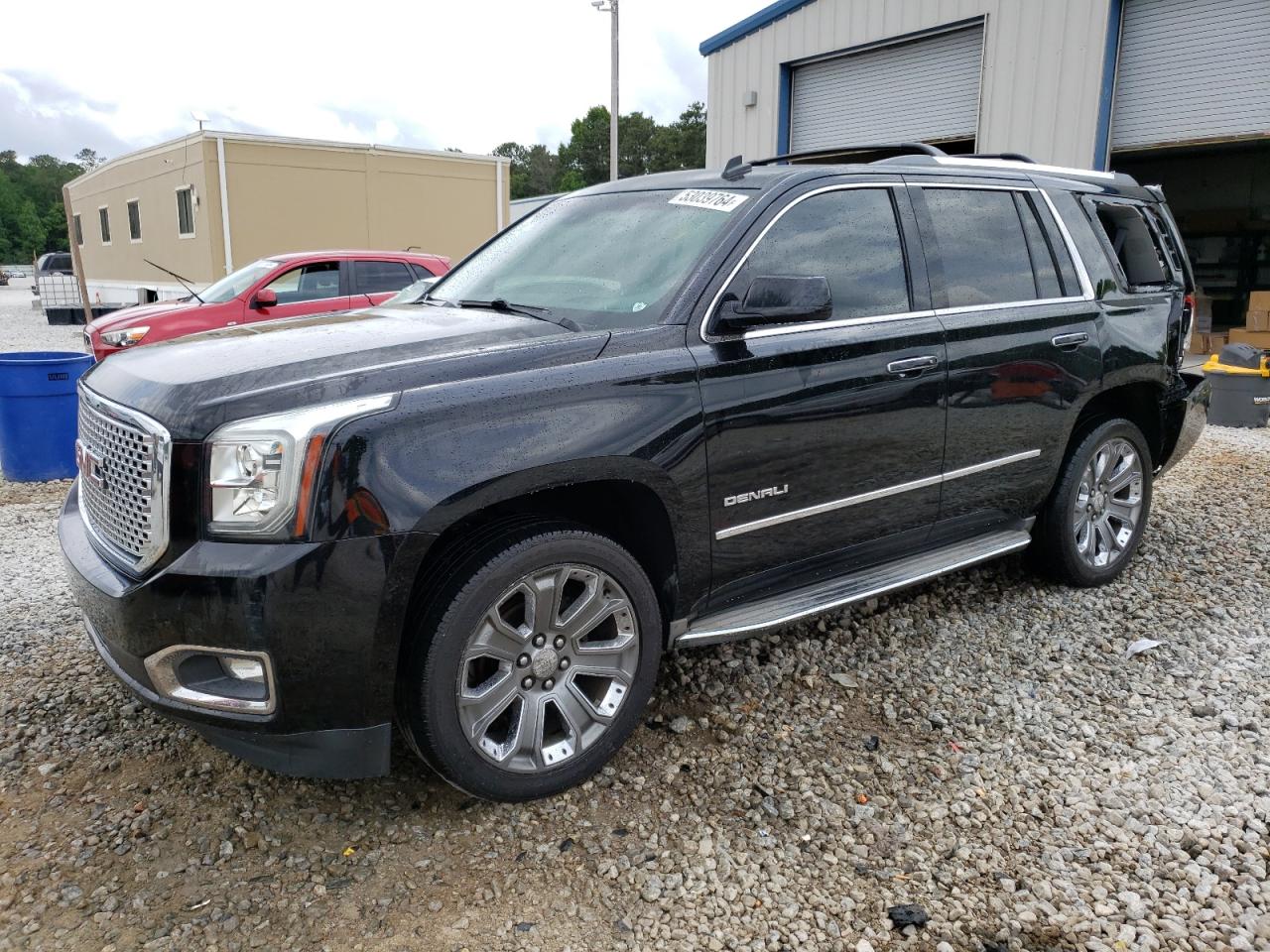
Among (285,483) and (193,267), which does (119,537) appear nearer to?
(285,483)

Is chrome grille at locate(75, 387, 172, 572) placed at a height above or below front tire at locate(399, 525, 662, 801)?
above

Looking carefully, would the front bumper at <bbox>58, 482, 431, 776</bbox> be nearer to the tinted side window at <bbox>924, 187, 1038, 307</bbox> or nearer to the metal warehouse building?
the tinted side window at <bbox>924, 187, 1038, 307</bbox>

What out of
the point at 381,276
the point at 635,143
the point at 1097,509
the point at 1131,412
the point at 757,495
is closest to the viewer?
the point at 757,495

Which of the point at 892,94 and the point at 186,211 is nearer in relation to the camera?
the point at 892,94

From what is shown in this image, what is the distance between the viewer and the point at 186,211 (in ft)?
68.9

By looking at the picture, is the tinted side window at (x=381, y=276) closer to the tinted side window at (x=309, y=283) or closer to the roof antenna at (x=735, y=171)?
the tinted side window at (x=309, y=283)

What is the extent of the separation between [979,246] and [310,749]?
10.6 feet

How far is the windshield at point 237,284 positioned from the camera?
1061 cm

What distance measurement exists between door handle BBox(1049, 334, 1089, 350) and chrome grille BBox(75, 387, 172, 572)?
3526 mm

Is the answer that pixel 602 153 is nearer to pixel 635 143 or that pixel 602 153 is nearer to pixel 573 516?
pixel 635 143

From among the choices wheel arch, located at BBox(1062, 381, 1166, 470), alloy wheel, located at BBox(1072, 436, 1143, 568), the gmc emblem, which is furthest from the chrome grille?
alloy wheel, located at BBox(1072, 436, 1143, 568)

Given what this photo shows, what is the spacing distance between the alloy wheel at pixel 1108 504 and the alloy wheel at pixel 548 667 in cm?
268

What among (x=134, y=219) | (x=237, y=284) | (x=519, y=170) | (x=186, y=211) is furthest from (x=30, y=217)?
(x=237, y=284)

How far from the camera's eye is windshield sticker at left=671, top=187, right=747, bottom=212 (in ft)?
11.6
